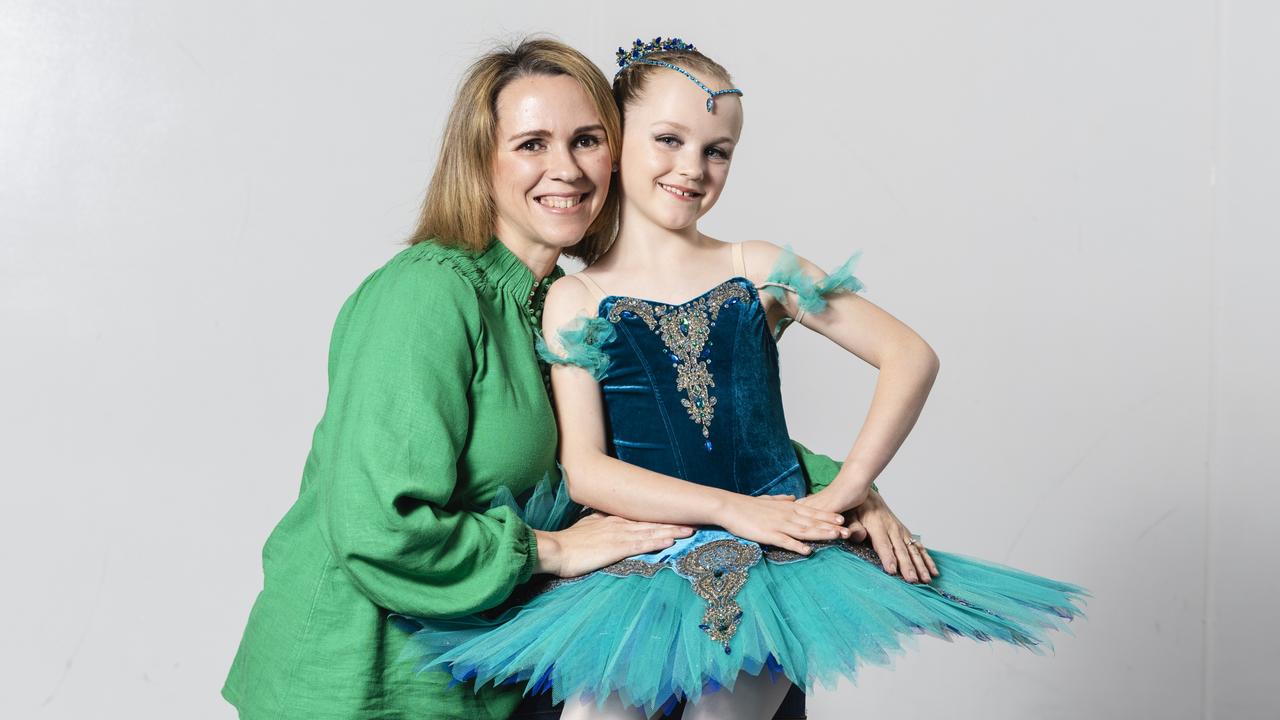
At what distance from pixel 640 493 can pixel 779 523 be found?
22 centimetres

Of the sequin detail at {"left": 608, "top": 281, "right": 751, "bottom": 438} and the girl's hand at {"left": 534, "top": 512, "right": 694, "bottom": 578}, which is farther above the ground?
the sequin detail at {"left": 608, "top": 281, "right": 751, "bottom": 438}

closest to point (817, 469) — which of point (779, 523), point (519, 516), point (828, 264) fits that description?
point (779, 523)

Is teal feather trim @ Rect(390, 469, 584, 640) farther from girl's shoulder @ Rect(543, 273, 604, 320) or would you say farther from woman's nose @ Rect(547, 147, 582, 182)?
woman's nose @ Rect(547, 147, 582, 182)

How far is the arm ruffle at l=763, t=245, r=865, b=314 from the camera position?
7.06 ft

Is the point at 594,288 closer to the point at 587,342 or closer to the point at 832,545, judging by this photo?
the point at 587,342

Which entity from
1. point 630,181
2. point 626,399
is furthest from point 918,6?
point 626,399

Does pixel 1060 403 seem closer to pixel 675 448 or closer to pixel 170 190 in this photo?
pixel 675 448

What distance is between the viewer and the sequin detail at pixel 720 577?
1751 mm

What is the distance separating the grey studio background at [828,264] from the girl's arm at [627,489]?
53.4 inches

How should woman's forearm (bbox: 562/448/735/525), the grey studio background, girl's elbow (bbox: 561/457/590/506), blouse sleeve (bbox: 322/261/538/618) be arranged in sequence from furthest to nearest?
1. the grey studio background
2. girl's elbow (bbox: 561/457/590/506)
3. woman's forearm (bbox: 562/448/735/525)
4. blouse sleeve (bbox: 322/261/538/618)

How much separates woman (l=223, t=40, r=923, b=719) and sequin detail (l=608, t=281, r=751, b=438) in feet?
0.68

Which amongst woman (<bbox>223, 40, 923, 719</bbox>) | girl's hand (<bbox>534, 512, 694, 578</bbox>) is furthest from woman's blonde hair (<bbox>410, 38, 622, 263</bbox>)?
girl's hand (<bbox>534, 512, 694, 578</bbox>)

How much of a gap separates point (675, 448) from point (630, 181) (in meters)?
0.47

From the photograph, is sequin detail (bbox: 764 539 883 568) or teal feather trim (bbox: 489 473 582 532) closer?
sequin detail (bbox: 764 539 883 568)
